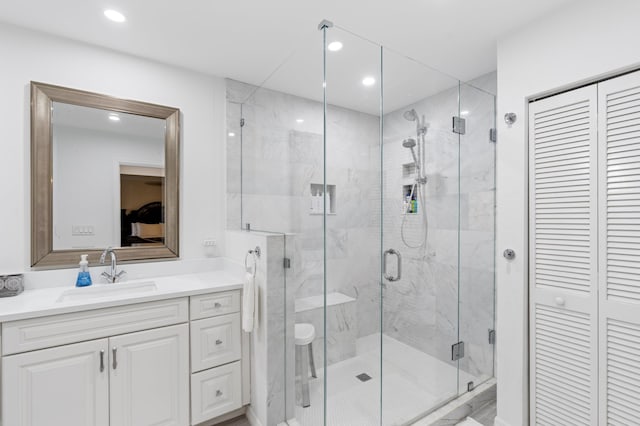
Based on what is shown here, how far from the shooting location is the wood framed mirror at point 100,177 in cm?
190

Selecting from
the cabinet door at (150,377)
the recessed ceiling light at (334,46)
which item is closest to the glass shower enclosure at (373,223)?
the recessed ceiling light at (334,46)

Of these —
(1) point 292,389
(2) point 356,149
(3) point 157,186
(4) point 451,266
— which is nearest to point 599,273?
(4) point 451,266

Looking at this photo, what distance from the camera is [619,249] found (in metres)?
1.48

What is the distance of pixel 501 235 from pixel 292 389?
5.27ft

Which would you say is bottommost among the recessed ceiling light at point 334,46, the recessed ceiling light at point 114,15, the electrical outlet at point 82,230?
the electrical outlet at point 82,230

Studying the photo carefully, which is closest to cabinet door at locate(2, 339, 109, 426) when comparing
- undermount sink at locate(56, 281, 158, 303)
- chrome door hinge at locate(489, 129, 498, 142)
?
undermount sink at locate(56, 281, 158, 303)

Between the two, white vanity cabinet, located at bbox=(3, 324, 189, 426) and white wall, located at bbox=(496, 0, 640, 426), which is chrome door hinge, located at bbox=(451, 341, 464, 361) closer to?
white wall, located at bbox=(496, 0, 640, 426)

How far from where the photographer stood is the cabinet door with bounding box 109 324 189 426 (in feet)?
5.39

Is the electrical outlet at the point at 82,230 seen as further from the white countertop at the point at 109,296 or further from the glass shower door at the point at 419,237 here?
the glass shower door at the point at 419,237

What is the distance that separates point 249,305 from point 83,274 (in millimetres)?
1101

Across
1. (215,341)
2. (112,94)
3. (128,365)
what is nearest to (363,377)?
(215,341)

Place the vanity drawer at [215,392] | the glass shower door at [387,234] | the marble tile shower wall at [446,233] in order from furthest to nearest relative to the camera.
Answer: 1. the marble tile shower wall at [446,233]
2. the vanity drawer at [215,392]
3. the glass shower door at [387,234]

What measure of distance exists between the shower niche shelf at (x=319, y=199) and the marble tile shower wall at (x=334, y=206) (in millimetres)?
19

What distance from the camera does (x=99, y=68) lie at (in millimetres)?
2064
